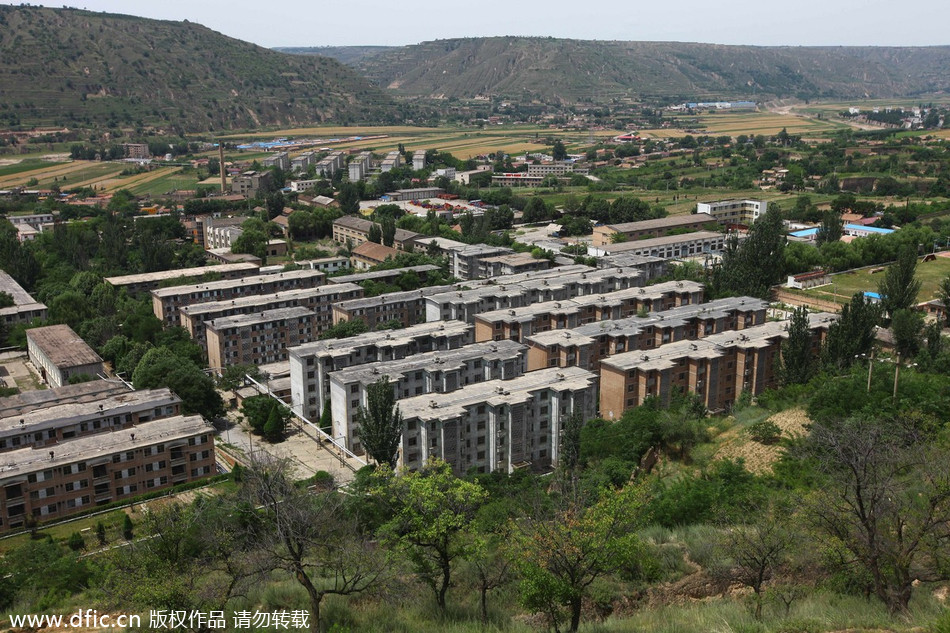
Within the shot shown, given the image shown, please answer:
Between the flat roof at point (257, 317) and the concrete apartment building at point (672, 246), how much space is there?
13921 mm

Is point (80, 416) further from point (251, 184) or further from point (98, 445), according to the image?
point (251, 184)

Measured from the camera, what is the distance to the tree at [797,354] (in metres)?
17.6

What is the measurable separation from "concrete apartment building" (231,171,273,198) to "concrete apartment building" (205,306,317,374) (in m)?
29.2

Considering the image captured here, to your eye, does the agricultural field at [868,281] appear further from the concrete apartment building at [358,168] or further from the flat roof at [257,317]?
the concrete apartment building at [358,168]

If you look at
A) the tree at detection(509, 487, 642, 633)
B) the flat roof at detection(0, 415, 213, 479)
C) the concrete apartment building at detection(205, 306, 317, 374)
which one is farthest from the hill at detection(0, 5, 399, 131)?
the tree at detection(509, 487, 642, 633)

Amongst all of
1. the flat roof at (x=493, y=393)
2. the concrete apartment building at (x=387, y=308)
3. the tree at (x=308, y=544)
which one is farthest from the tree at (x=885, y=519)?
Result: the concrete apartment building at (x=387, y=308)

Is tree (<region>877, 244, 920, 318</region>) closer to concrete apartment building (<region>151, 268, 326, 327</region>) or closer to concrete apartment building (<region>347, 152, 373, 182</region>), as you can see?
concrete apartment building (<region>151, 268, 326, 327</region>)

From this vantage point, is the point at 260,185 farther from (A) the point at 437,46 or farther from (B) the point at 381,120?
(A) the point at 437,46

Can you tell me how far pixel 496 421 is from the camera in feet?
50.2

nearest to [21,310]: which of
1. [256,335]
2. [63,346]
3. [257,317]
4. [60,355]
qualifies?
[63,346]

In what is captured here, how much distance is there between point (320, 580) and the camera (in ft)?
26.6

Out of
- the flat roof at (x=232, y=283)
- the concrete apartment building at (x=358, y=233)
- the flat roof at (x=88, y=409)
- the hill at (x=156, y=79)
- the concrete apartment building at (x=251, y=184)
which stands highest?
the hill at (x=156, y=79)

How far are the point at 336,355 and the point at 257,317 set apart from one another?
5.44 meters

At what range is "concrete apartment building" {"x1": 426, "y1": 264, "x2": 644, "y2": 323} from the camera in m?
23.2
